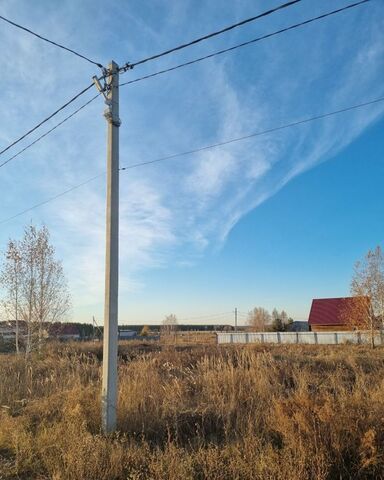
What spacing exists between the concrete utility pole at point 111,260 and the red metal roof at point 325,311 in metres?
49.5

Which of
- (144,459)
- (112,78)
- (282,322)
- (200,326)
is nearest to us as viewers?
(144,459)

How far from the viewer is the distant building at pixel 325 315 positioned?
53.2 m

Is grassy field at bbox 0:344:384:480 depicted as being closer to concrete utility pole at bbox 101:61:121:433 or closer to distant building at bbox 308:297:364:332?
concrete utility pole at bbox 101:61:121:433

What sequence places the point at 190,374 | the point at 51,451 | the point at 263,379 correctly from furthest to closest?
the point at 190,374 → the point at 263,379 → the point at 51,451

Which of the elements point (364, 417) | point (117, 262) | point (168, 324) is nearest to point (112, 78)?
point (117, 262)

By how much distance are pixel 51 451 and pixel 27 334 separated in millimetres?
16177

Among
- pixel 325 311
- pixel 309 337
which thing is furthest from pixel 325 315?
pixel 309 337

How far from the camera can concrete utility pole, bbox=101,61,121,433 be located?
6.53 meters

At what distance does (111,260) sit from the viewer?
6.99 metres

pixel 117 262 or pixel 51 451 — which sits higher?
pixel 117 262

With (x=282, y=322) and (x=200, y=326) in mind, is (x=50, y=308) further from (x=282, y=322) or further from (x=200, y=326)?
(x=200, y=326)

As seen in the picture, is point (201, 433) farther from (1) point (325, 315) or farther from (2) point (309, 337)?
A: (1) point (325, 315)

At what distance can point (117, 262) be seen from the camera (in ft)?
23.1

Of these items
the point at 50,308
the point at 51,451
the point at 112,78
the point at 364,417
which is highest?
the point at 112,78
